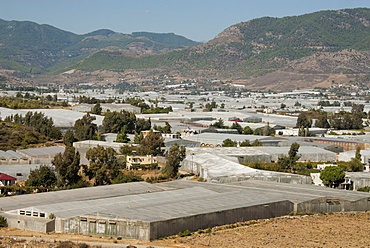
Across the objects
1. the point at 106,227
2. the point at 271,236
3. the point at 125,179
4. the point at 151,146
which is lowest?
the point at 271,236

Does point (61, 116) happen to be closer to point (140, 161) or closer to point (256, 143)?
point (256, 143)

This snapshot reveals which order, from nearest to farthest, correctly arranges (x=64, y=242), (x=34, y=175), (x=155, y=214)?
1. (x=64, y=242)
2. (x=155, y=214)
3. (x=34, y=175)

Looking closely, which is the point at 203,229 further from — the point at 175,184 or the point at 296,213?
the point at 175,184

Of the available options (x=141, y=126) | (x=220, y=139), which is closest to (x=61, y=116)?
(x=141, y=126)

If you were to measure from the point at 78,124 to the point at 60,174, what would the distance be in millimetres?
26651

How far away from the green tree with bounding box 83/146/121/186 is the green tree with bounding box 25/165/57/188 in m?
2.73

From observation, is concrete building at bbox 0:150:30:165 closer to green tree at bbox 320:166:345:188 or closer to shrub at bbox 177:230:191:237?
green tree at bbox 320:166:345:188

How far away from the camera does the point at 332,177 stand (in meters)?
39.1

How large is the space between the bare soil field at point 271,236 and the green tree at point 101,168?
38.5ft

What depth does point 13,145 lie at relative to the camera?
53562 mm

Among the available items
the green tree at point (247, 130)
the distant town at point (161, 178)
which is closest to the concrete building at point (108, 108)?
the distant town at point (161, 178)

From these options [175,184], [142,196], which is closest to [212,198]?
[142,196]

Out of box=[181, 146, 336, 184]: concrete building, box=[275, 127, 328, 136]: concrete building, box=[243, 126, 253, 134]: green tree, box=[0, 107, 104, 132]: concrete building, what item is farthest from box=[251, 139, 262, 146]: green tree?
box=[0, 107, 104, 132]: concrete building

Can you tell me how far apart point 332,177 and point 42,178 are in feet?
54.9
